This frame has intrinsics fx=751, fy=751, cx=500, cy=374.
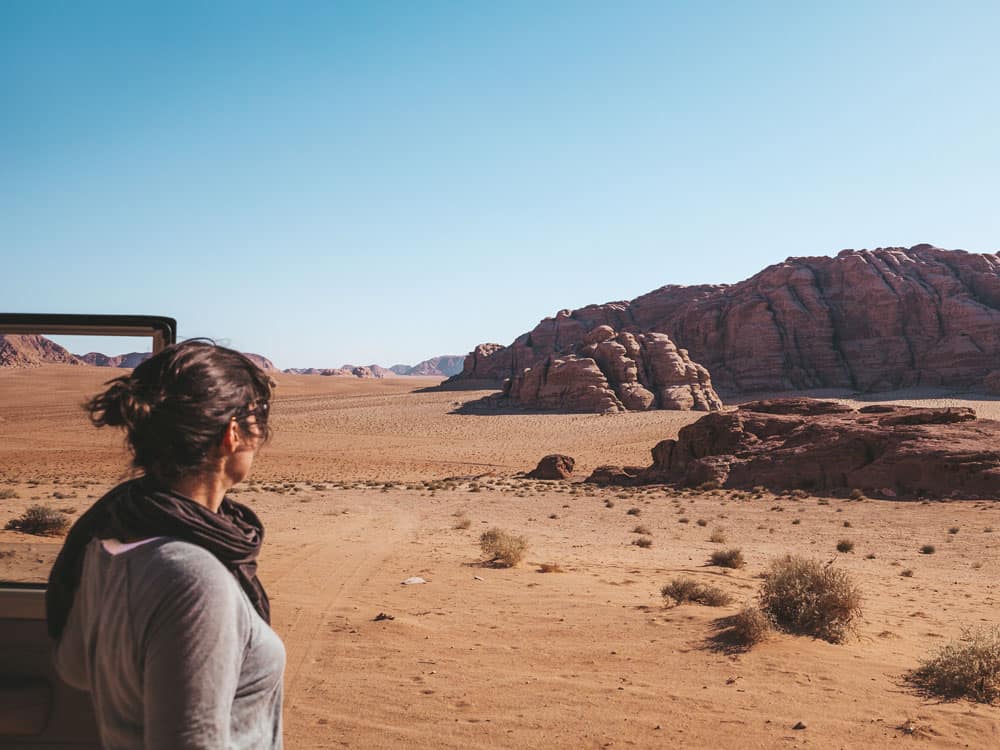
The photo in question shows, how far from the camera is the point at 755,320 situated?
3223 inches

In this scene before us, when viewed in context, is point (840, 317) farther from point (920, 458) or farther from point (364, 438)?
point (920, 458)

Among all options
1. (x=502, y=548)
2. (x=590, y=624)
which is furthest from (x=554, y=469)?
(x=590, y=624)

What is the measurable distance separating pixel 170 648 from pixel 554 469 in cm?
3256

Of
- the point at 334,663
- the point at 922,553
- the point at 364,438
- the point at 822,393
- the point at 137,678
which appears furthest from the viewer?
the point at 822,393

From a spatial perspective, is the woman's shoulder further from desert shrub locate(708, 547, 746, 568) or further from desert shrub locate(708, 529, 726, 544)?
desert shrub locate(708, 529, 726, 544)

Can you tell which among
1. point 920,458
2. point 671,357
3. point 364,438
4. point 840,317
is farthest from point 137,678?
point 840,317

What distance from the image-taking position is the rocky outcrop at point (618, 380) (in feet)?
209

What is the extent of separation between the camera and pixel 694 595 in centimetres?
883

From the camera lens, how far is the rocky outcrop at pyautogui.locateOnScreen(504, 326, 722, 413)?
63.8 meters

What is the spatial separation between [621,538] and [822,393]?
66.1 metres

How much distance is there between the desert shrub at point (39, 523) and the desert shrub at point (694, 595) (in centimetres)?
Answer: 675

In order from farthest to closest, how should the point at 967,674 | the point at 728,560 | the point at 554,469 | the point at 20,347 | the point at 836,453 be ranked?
the point at 554,469, the point at 836,453, the point at 728,560, the point at 967,674, the point at 20,347

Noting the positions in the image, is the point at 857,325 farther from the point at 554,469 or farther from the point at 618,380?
the point at 554,469

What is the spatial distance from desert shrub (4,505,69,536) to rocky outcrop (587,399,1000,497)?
79.2ft
